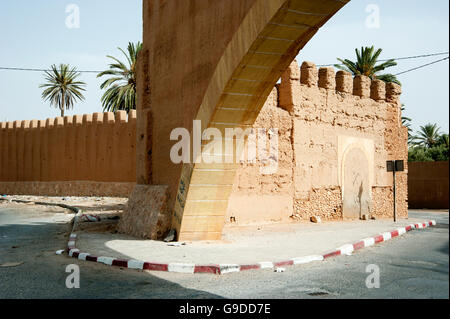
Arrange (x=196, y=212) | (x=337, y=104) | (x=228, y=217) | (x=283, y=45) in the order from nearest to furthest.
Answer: (x=283, y=45) → (x=196, y=212) → (x=228, y=217) → (x=337, y=104)

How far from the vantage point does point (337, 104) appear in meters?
16.6

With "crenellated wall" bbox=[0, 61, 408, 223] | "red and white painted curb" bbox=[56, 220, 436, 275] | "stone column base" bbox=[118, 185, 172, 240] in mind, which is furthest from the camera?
"crenellated wall" bbox=[0, 61, 408, 223]

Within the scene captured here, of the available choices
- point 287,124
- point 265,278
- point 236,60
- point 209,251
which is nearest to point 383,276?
point 265,278

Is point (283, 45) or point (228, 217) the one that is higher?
point (283, 45)

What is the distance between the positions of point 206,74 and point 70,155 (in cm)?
2134

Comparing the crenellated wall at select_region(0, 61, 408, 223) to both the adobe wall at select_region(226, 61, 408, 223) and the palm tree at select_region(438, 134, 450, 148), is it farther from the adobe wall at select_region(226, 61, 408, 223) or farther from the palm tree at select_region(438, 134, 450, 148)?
the palm tree at select_region(438, 134, 450, 148)

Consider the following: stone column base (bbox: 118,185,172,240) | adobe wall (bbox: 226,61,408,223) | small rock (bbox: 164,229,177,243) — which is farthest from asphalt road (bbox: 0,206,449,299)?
adobe wall (bbox: 226,61,408,223)

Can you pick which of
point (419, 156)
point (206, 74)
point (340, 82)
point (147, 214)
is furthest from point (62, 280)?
point (419, 156)

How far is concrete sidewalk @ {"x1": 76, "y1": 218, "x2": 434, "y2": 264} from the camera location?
25.6ft

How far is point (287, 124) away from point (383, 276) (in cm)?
887

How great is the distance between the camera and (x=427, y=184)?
3002cm

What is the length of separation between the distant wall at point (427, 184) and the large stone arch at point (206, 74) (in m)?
23.1

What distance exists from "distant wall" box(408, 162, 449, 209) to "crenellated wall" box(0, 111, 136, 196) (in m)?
18.3

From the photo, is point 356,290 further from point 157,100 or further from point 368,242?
point 157,100
